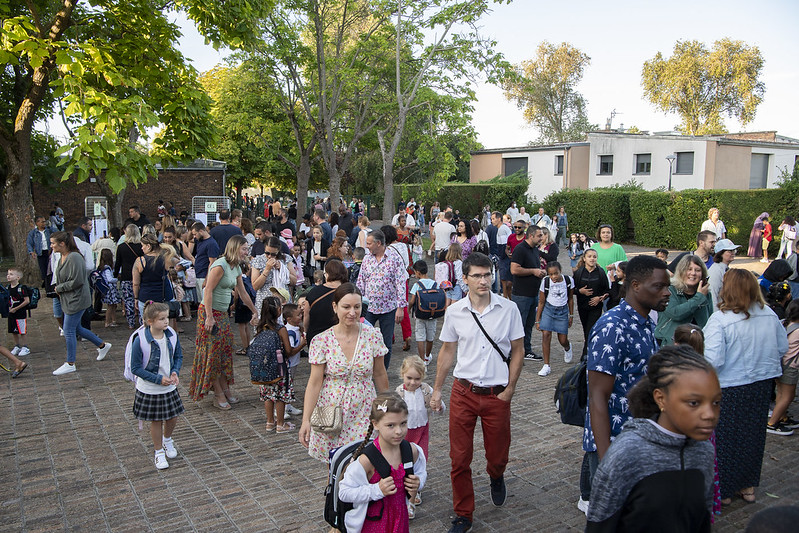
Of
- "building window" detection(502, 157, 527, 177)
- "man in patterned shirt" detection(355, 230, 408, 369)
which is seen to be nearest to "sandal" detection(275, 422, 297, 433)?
"man in patterned shirt" detection(355, 230, 408, 369)

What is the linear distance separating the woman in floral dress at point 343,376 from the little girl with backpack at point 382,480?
812 millimetres

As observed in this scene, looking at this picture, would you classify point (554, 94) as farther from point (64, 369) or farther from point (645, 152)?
point (64, 369)

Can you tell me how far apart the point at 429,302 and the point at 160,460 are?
4.02 metres

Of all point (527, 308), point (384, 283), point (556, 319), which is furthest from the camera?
point (527, 308)

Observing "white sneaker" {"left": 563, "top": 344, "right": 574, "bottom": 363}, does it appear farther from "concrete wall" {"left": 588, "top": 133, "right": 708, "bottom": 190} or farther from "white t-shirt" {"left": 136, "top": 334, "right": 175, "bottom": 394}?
"concrete wall" {"left": 588, "top": 133, "right": 708, "bottom": 190}

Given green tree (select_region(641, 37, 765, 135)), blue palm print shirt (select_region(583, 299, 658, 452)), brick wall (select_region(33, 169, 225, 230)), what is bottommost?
blue palm print shirt (select_region(583, 299, 658, 452))

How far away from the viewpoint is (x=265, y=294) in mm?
8852

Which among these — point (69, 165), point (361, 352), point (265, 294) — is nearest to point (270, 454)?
point (361, 352)

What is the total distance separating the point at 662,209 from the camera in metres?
26.3

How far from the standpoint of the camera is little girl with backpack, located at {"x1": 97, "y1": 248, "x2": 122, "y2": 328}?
1082 cm

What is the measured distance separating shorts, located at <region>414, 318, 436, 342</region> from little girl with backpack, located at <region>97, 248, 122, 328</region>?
601cm

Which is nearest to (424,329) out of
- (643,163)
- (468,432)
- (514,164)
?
(468,432)

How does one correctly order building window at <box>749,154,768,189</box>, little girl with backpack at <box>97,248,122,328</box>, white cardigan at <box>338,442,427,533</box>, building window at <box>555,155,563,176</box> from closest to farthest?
1. white cardigan at <box>338,442,427,533</box>
2. little girl with backpack at <box>97,248,122,328</box>
3. building window at <box>749,154,768,189</box>
4. building window at <box>555,155,563,176</box>

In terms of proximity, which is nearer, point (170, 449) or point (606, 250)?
point (170, 449)
